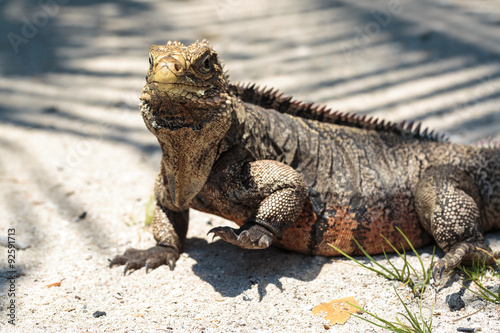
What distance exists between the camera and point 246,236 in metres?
3.88

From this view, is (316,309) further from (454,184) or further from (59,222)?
(59,222)

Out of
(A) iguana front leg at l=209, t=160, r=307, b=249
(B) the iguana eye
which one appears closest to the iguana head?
(B) the iguana eye

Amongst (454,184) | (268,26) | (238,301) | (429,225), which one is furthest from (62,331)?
(268,26)

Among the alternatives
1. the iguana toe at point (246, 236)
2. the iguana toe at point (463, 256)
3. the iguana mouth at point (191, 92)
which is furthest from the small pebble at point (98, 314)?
the iguana toe at point (463, 256)

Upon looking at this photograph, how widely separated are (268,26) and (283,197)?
25.4 feet

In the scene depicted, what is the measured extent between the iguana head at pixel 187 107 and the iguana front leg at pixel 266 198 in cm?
33

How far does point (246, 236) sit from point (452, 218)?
1827 millimetres

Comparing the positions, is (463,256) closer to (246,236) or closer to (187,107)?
(246,236)

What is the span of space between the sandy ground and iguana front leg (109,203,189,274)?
0.13m

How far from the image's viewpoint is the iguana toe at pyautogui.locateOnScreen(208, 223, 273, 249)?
152 inches

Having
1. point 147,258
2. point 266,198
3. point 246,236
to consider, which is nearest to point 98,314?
point 147,258

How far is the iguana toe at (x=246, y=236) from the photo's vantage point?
12.7ft

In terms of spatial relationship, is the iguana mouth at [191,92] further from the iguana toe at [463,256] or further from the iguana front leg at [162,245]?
the iguana toe at [463,256]

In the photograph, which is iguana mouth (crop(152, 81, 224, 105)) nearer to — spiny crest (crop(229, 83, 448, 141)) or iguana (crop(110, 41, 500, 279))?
iguana (crop(110, 41, 500, 279))
